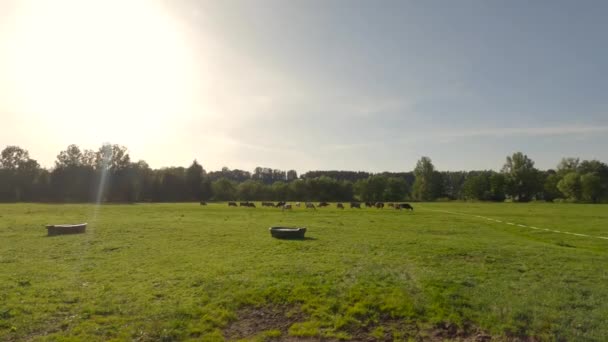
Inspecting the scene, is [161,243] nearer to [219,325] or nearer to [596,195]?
[219,325]

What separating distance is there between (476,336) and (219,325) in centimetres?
605

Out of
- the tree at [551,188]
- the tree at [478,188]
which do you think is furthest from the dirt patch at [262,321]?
the tree at [551,188]

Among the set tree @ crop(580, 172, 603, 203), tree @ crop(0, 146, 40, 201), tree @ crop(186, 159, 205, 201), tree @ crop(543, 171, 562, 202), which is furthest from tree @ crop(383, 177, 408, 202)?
tree @ crop(0, 146, 40, 201)

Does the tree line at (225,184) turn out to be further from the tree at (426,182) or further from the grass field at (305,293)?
the grass field at (305,293)

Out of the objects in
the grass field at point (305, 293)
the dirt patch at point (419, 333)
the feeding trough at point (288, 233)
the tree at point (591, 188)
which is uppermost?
the tree at point (591, 188)

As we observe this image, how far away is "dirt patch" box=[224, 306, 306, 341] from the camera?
366 inches

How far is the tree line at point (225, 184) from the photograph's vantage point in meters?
107

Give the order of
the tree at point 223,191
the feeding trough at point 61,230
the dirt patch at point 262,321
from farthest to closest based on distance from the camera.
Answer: the tree at point 223,191 < the feeding trough at point 61,230 < the dirt patch at point 262,321

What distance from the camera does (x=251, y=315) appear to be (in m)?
10.4

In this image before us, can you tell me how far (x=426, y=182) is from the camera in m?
133

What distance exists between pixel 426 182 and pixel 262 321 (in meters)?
130

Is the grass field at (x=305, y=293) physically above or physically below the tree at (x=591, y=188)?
below

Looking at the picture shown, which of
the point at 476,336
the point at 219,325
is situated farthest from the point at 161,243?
the point at 476,336

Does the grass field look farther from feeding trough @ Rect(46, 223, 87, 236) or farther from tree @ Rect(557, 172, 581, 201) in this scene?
tree @ Rect(557, 172, 581, 201)
